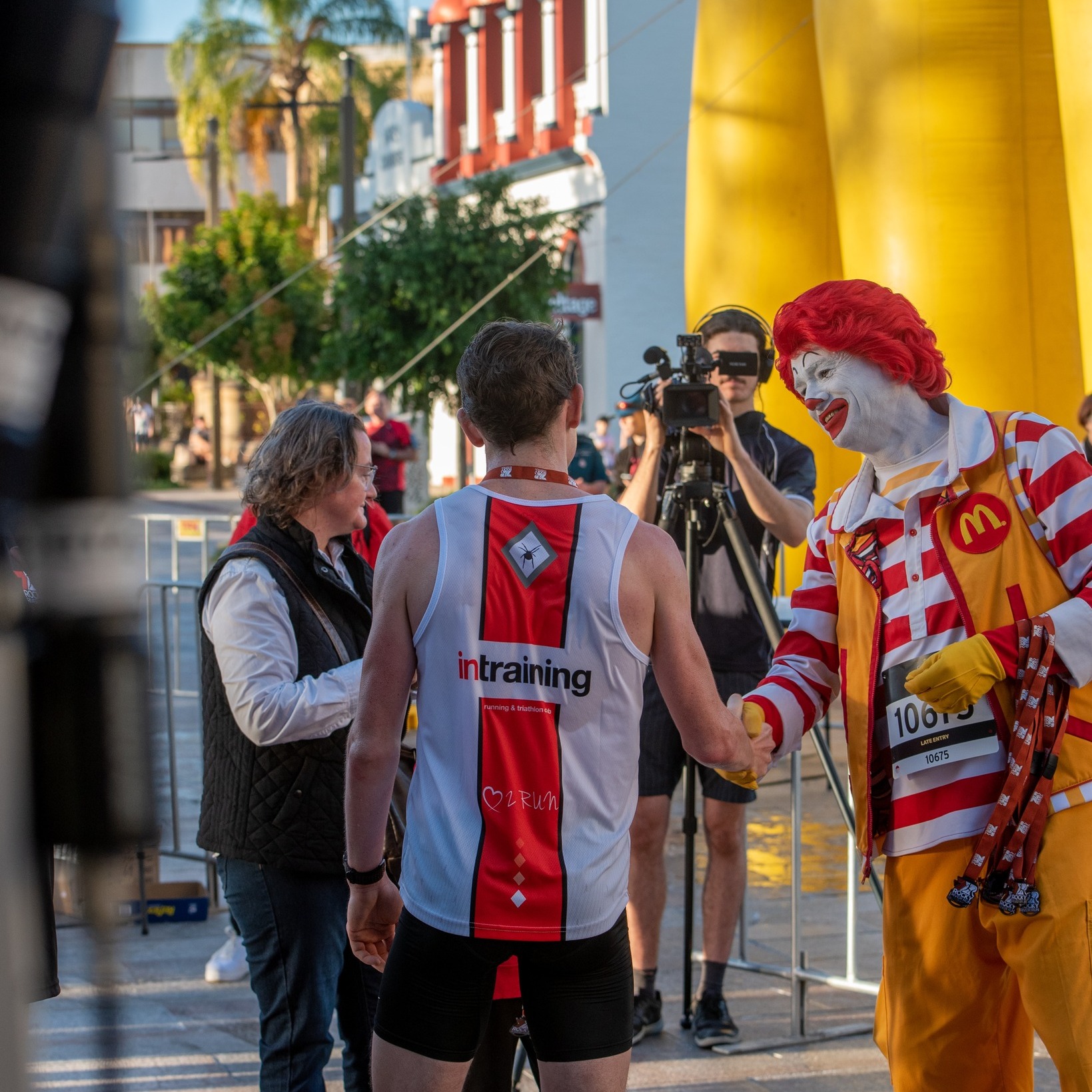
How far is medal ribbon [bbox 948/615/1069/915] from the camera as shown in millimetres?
2473

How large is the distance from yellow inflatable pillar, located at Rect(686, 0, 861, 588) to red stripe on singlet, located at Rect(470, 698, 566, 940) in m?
7.26

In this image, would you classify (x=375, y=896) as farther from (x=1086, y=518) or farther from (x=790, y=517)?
(x=790, y=517)

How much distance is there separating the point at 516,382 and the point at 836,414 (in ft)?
2.39

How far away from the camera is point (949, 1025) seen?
8.43 feet

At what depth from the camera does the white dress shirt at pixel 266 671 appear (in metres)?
2.99

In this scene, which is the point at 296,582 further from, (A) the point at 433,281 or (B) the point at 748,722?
(A) the point at 433,281

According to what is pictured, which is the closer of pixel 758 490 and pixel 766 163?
pixel 758 490

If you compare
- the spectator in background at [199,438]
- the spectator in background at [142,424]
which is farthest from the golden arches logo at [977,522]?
the spectator in background at [199,438]

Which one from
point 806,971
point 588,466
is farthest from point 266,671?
point 588,466

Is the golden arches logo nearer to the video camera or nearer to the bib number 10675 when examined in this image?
the bib number 10675

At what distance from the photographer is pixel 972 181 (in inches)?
292

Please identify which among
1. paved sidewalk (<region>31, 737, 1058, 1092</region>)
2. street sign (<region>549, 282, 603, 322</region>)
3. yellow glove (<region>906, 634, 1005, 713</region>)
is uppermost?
street sign (<region>549, 282, 603, 322</region>)

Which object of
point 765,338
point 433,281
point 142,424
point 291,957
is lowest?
point 291,957

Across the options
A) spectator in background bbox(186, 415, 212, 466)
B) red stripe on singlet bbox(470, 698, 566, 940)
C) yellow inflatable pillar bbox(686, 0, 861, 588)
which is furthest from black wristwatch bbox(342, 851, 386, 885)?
spectator in background bbox(186, 415, 212, 466)
